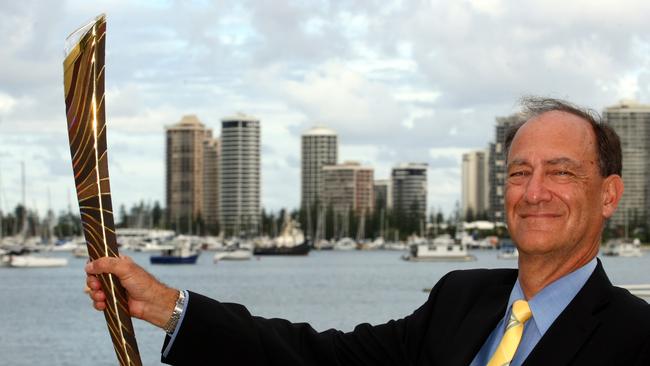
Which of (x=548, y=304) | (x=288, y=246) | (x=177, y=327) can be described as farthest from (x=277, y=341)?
(x=288, y=246)

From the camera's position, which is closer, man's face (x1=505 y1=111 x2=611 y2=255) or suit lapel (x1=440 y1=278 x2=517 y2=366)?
man's face (x1=505 y1=111 x2=611 y2=255)

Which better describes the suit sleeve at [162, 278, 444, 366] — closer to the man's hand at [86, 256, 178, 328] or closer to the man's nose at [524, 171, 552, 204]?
the man's hand at [86, 256, 178, 328]

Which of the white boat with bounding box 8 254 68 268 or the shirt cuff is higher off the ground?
the shirt cuff

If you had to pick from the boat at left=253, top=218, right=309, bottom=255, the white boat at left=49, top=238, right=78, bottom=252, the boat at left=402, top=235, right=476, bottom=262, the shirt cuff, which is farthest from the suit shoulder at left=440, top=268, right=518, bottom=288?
the white boat at left=49, top=238, right=78, bottom=252

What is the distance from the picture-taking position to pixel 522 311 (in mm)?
3725

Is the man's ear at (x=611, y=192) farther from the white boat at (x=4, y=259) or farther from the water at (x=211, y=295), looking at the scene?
the white boat at (x=4, y=259)

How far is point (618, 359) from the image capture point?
138 inches

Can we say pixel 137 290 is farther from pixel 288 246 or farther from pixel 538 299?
pixel 288 246

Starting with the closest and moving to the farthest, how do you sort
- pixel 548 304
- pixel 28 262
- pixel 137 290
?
pixel 137 290 → pixel 548 304 → pixel 28 262

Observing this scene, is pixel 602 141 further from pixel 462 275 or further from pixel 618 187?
pixel 462 275

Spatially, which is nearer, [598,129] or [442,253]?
[598,129]

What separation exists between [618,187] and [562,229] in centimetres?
29

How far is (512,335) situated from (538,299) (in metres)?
0.13

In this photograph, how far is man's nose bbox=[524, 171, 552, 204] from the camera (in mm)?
3713
